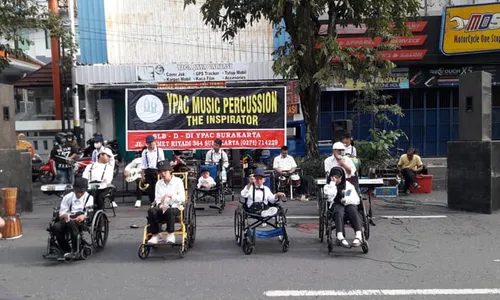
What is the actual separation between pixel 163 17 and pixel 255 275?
15842 millimetres

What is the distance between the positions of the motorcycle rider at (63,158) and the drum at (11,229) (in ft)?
16.6

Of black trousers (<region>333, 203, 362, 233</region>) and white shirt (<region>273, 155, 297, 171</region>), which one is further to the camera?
white shirt (<region>273, 155, 297, 171</region>)

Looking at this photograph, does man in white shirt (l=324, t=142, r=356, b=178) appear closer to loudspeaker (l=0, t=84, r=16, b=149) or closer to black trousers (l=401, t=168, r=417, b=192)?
black trousers (l=401, t=168, r=417, b=192)

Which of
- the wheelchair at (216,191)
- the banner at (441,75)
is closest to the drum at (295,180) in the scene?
the wheelchair at (216,191)

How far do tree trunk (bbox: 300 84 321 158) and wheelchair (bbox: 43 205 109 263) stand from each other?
721 cm

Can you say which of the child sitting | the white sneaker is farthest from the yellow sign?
the white sneaker

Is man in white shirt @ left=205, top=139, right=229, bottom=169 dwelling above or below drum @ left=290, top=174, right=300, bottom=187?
above

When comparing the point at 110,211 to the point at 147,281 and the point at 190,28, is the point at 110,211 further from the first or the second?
the point at 190,28

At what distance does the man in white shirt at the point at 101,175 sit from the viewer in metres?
8.77

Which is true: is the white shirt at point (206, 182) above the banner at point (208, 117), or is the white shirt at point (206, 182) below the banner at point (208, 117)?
below

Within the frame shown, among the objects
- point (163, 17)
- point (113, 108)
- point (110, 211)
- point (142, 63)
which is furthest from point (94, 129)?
point (110, 211)

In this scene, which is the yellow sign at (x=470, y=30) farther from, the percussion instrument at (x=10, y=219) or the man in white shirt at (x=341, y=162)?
the percussion instrument at (x=10, y=219)

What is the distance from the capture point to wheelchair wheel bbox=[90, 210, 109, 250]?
23.1ft

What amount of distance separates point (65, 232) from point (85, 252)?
1.62ft
